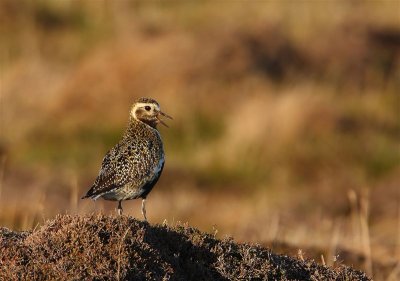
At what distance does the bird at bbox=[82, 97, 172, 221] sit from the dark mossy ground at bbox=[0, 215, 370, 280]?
4.56 ft

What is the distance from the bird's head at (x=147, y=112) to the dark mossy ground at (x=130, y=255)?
208 cm

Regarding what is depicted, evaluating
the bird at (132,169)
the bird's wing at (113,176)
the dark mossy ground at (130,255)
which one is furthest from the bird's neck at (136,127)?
the dark mossy ground at (130,255)

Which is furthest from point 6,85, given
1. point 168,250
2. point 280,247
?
point 168,250

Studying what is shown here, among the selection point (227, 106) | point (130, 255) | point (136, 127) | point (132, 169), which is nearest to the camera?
point (130, 255)

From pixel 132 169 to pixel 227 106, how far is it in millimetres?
22267

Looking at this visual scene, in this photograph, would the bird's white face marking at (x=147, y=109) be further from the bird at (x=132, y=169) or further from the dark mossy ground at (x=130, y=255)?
the dark mossy ground at (x=130, y=255)

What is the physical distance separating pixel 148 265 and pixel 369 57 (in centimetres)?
2887

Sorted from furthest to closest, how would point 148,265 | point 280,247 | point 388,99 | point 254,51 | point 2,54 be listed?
1. point 2,54
2. point 254,51
3. point 388,99
4. point 280,247
5. point 148,265

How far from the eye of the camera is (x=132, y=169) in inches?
344

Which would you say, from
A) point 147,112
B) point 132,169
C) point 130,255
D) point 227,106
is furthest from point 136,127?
point 227,106

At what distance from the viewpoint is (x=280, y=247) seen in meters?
12.1

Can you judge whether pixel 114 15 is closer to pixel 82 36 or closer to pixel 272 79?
pixel 82 36

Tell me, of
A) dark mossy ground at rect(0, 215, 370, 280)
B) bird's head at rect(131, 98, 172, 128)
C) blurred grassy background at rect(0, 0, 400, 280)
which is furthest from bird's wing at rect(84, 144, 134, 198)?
blurred grassy background at rect(0, 0, 400, 280)

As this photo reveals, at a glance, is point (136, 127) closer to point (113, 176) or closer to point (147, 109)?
point (147, 109)
